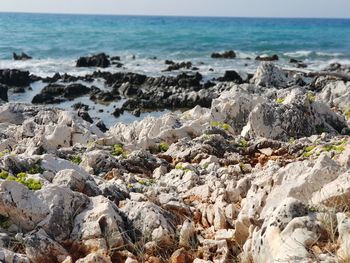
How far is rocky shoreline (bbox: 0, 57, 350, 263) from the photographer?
5742 millimetres

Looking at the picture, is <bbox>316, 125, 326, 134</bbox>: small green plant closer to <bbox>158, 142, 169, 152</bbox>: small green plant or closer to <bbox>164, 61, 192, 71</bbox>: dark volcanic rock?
<bbox>158, 142, 169, 152</bbox>: small green plant

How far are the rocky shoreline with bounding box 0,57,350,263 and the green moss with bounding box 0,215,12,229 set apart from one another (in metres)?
0.01

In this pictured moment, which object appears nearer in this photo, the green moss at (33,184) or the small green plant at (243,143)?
the green moss at (33,184)

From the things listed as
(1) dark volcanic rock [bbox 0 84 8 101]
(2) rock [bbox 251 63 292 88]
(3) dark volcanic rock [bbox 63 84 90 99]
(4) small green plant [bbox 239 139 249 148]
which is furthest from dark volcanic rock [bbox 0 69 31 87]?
(4) small green plant [bbox 239 139 249 148]

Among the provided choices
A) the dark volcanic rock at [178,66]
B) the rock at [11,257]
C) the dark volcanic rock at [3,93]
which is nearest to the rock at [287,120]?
the rock at [11,257]

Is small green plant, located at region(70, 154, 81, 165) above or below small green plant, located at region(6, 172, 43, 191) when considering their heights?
below

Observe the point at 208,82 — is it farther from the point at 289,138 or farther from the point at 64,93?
the point at 289,138

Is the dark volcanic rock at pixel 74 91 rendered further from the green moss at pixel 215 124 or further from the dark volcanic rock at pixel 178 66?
the green moss at pixel 215 124

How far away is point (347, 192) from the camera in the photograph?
19.9 feet

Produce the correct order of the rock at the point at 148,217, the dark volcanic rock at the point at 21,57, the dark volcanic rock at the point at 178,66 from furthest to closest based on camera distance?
the dark volcanic rock at the point at 21,57 < the dark volcanic rock at the point at 178,66 < the rock at the point at 148,217

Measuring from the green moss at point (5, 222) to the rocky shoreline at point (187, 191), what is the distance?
0.04ft

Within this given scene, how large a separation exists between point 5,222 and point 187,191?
3328 mm

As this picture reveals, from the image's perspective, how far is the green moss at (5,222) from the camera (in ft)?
21.4

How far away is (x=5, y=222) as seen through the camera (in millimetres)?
6566
